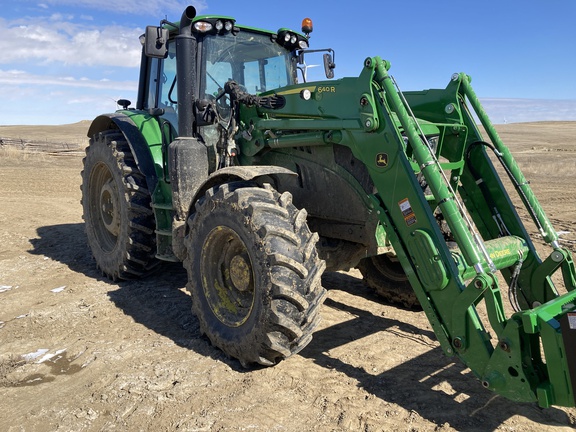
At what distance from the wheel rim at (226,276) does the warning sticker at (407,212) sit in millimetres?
1265

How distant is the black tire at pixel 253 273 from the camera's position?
11.9ft

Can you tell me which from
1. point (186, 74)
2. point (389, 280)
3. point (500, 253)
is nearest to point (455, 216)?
point (500, 253)

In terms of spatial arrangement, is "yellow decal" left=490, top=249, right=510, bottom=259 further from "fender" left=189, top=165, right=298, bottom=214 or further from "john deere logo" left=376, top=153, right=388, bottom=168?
"fender" left=189, top=165, right=298, bottom=214

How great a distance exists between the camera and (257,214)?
3.79 metres

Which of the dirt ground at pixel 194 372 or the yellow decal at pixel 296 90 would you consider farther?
the yellow decal at pixel 296 90

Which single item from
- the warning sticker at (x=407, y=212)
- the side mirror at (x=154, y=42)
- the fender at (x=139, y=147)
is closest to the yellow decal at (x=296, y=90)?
the side mirror at (x=154, y=42)

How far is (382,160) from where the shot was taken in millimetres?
3748

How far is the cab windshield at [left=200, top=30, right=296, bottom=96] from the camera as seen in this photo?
5193 millimetres

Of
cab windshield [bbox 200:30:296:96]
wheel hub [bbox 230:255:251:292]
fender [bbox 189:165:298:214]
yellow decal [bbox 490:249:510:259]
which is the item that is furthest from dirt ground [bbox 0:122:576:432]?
cab windshield [bbox 200:30:296:96]

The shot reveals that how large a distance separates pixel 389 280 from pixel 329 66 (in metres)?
2.55

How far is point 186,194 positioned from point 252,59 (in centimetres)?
166

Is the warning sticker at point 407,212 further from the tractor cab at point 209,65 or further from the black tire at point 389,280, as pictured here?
the tractor cab at point 209,65

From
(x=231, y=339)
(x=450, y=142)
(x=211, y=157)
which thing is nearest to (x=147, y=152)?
(x=211, y=157)

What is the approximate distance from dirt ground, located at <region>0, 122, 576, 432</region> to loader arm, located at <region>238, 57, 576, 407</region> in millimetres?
499
